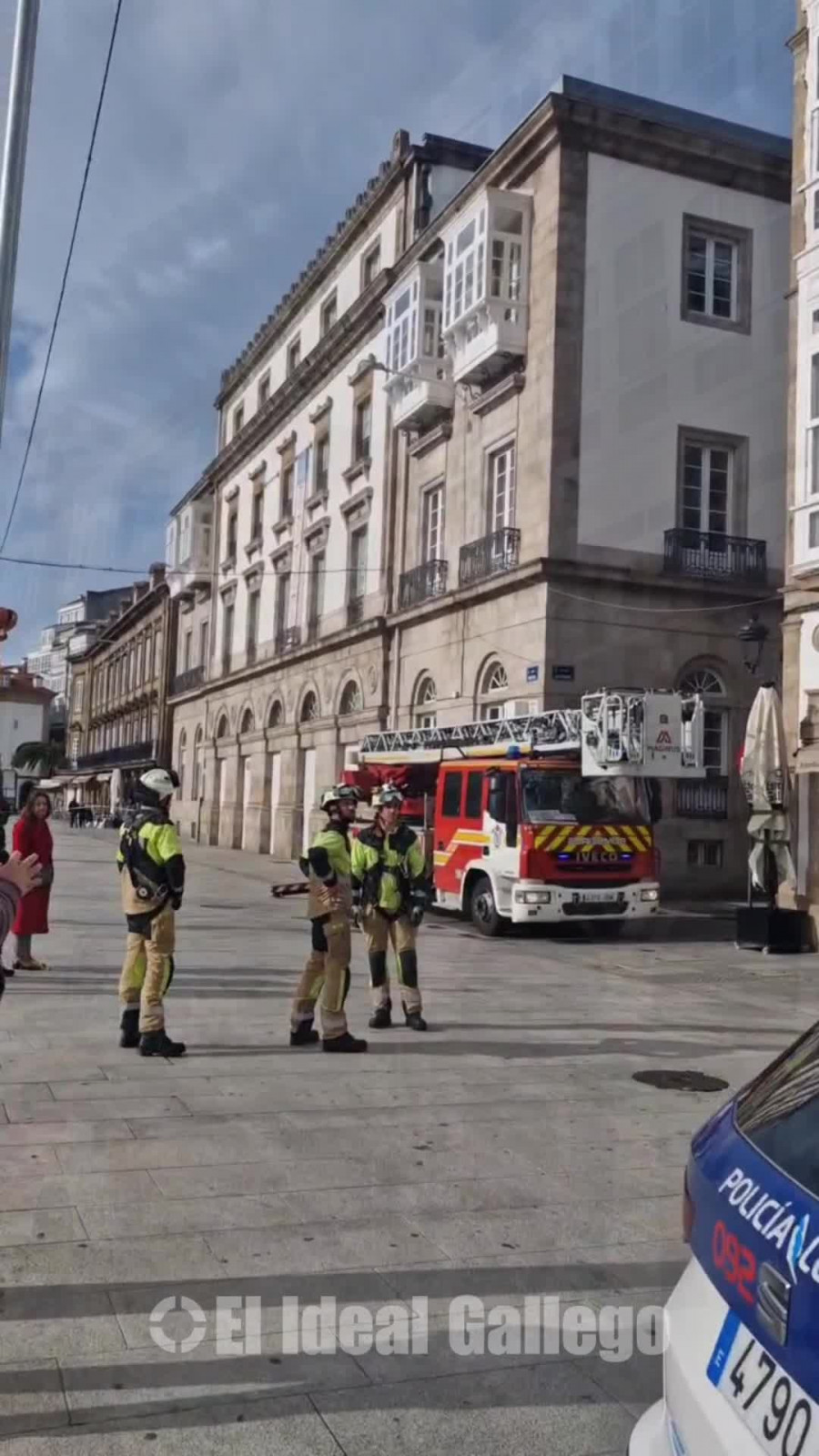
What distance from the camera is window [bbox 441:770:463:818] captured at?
1822 cm

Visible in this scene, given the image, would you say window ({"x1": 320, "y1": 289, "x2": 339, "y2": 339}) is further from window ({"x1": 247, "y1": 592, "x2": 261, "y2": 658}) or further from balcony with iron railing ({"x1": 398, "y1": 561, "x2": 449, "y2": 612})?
balcony with iron railing ({"x1": 398, "y1": 561, "x2": 449, "y2": 612})

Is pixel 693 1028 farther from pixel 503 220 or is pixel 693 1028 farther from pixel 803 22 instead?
pixel 503 220

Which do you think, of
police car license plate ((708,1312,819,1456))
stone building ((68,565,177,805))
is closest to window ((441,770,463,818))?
police car license plate ((708,1312,819,1456))

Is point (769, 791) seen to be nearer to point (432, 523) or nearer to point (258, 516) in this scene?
point (432, 523)

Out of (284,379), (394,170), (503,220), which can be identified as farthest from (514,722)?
(284,379)

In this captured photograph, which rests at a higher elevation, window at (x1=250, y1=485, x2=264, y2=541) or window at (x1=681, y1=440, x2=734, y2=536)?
window at (x1=250, y1=485, x2=264, y2=541)

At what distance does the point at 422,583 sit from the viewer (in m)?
28.4

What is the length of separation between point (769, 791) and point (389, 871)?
7.93 metres

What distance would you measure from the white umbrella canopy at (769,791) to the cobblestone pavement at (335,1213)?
518 centimetres

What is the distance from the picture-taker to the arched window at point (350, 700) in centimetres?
3212

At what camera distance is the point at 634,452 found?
23.3 m

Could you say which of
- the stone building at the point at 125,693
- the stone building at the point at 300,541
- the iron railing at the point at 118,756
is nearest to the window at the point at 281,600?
the stone building at the point at 300,541

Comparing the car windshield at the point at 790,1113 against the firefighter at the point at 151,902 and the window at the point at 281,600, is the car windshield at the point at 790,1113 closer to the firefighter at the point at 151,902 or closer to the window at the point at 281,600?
the firefighter at the point at 151,902

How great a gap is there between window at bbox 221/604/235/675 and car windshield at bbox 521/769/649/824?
31.4 meters
